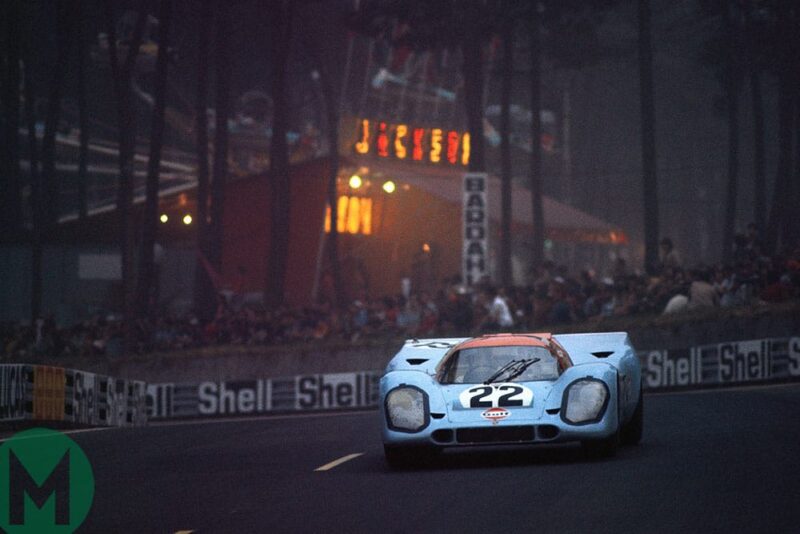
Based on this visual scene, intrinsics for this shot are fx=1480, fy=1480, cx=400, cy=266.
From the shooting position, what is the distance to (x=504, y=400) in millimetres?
12281

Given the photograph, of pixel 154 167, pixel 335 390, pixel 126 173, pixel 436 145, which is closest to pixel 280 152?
pixel 154 167

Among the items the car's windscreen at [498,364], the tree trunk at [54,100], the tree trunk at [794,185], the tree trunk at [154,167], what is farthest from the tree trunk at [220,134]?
the car's windscreen at [498,364]

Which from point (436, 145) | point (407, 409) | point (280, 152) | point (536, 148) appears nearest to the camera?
point (407, 409)

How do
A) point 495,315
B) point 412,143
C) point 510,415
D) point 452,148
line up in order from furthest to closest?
point 452,148 < point 412,143 < point 495,315 < point 510,415

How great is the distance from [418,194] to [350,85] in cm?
643

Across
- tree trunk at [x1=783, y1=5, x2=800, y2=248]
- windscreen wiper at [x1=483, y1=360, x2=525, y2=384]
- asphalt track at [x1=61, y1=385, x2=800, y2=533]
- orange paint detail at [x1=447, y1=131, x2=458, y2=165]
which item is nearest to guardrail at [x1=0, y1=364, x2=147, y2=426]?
asphalt track at [x1=61, y1=385, x2=800, y2=533]

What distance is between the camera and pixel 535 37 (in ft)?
161

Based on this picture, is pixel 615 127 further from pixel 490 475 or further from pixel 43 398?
pixel 490 475

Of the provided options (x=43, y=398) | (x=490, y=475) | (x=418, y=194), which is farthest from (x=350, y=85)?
(x=490, y=475)

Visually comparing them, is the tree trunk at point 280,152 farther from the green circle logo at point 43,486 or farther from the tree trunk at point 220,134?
the green circle logo at point 43,486

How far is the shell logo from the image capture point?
12.1 m

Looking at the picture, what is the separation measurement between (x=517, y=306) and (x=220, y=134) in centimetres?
1854

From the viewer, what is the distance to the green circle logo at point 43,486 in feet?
32.0

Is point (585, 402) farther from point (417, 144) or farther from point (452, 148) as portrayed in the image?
point (452, 148)
